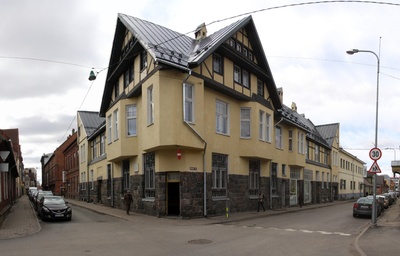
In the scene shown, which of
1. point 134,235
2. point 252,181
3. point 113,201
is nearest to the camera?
point 134,235

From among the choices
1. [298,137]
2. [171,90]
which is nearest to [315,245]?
[171,90]

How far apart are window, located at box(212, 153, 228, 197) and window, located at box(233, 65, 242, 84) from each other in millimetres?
5021

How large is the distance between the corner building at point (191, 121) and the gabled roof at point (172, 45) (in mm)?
71

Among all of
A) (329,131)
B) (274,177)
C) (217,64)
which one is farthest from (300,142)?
(329,131)

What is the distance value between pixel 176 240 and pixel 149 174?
32.0ft

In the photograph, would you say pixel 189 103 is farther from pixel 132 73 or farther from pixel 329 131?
pixel 329 131

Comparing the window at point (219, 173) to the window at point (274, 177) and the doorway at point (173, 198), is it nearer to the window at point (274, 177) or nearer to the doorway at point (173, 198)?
the doorway at point (173, 198)

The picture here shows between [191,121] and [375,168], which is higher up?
[191,121]

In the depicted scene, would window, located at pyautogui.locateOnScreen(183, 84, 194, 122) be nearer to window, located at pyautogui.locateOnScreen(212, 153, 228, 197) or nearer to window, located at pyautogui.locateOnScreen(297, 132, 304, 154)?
window, located at pyautogui.locateOnScreen(212, 153, 228, 197)

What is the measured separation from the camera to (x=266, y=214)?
81.3 ft

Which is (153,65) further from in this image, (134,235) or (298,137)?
(298,137)

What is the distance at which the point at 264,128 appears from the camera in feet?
87.8

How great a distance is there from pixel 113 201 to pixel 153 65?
13.3 m

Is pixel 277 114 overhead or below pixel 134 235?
overhead
